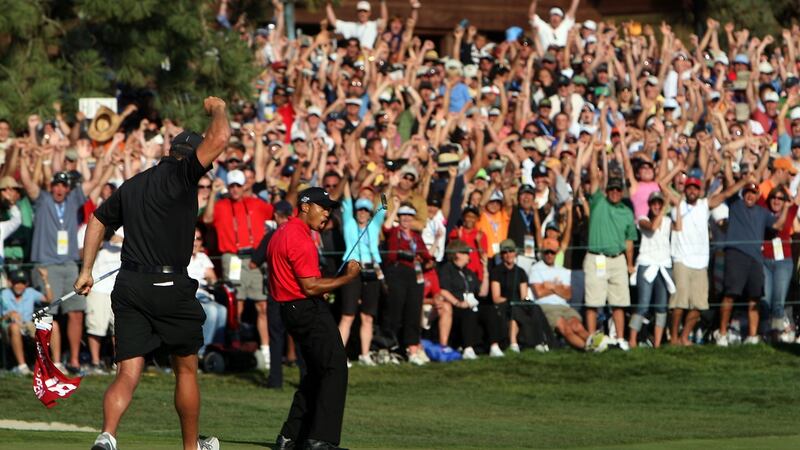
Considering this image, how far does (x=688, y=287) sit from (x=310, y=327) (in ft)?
31.9

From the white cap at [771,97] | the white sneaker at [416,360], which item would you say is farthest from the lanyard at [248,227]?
the white cap at [771,97]

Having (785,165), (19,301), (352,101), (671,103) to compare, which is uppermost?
(671,103)

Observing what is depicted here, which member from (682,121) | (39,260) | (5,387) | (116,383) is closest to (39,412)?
(5,387)

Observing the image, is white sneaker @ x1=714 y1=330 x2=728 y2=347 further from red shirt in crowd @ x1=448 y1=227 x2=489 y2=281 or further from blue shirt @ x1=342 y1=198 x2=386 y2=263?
blue shirt @ x1=342 y1=198 x2=386 y2=263

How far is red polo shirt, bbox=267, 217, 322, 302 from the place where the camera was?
1127 cm

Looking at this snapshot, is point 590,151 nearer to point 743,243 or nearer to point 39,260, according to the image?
point 743,243

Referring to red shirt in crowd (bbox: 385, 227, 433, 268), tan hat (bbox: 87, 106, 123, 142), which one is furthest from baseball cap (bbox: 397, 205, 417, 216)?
tan hat (bbox: 87, 106, 123, 142)

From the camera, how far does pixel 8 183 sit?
17.7 meters

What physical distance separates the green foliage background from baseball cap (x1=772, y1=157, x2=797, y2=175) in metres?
6.70

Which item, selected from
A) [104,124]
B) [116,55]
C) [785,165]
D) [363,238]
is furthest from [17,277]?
[785,165]

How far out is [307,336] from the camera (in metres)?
11.4

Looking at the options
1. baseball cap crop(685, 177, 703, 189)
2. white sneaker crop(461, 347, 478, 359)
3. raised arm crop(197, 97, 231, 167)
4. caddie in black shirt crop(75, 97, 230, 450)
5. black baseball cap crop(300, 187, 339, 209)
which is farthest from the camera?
baseball cap crop(685, 177, 703, 189)

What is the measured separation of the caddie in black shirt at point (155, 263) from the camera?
30.9 feet

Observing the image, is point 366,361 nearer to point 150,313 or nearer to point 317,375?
point 317,375
